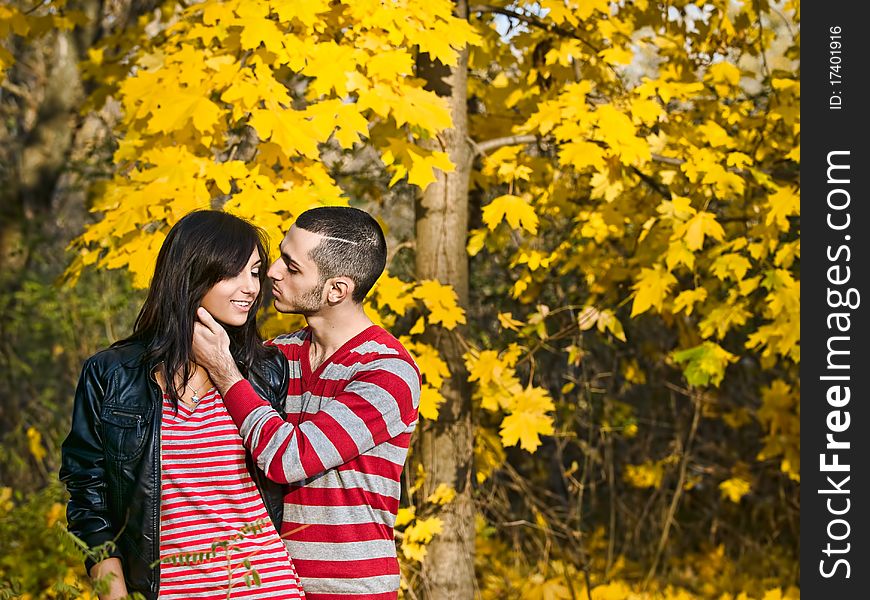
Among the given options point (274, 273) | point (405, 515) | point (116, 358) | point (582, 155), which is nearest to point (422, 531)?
point (405, 515)

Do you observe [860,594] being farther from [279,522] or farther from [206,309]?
[206,309]

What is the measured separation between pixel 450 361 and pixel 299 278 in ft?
5.92

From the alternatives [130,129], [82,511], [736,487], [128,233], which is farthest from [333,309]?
[736,487]

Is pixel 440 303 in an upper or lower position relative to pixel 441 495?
upper

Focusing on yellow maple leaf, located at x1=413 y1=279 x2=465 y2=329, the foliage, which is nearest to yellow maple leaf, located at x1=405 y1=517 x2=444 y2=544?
the foliage

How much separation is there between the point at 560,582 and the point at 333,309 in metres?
3.24

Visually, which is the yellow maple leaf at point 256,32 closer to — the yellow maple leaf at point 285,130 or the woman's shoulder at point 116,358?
the yellow maple leaf at point 285,130

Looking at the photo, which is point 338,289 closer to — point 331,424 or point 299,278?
point 299,278

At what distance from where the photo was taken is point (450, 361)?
3918 millimetres

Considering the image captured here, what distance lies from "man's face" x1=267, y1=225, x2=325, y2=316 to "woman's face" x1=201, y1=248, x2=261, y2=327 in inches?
3.1

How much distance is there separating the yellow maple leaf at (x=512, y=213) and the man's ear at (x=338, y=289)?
149cm

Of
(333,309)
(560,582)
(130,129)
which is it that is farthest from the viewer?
(560,582)

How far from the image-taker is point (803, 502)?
3.89 metres

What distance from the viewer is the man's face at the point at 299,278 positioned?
2.16m
